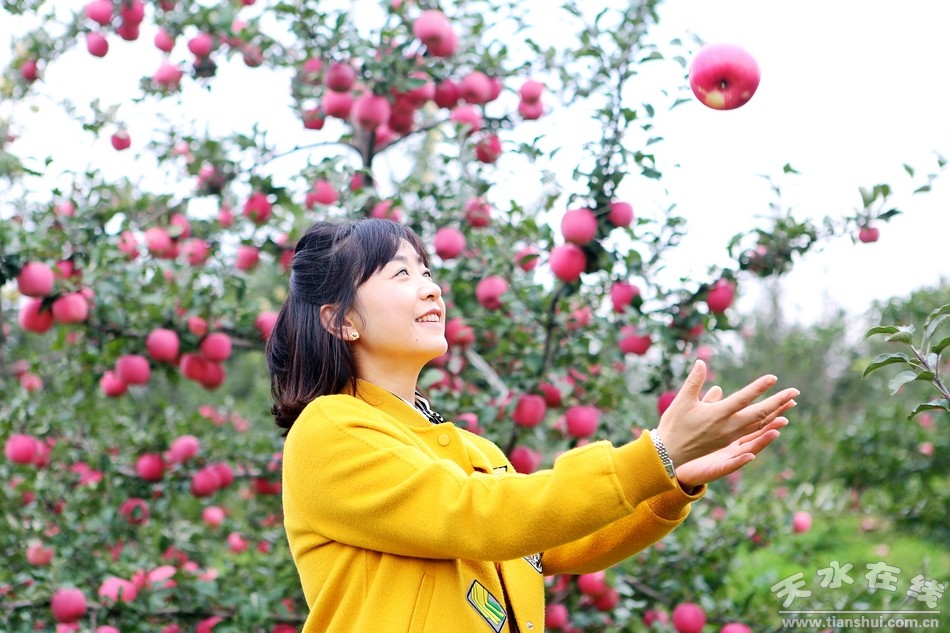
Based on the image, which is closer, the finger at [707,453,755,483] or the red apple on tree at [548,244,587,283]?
the finger at [707,453,755,483]

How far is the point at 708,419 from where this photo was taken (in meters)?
1.22

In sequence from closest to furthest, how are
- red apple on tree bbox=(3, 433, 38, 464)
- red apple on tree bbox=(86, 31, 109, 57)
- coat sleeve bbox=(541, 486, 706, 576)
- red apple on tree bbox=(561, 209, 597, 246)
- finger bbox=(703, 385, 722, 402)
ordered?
1. finger bbox=(703, 385, 722, 402)
2. coat sleeve bbox=(541, 486, 706, 576)
3. red apple on tree bbox=(561, 209, 597, 246)
4. red apple on tree bbox=(3, 433, 38, 464)
5. red apple on tree bbox=(86, 31, 109, 57)

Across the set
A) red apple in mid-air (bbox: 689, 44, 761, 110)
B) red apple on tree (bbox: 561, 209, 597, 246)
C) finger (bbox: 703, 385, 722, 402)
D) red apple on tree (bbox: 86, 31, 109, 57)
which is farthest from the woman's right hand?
red apple on tree (bbox: 86, 31, 109, 57)

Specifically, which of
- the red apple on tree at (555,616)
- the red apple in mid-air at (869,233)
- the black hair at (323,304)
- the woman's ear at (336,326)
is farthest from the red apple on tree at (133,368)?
the red apple in mid-air at (869,233)

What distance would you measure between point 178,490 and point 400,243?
1957 millimetres

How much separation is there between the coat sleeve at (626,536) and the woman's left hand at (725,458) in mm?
39

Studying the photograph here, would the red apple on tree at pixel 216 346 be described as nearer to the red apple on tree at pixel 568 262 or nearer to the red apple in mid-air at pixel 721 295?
the red apple on tree at pixel 568 262

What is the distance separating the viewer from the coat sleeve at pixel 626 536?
1.46 metres

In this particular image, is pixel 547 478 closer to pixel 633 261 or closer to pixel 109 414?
pixel 633 261

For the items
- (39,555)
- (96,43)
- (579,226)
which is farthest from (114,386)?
(579,226)

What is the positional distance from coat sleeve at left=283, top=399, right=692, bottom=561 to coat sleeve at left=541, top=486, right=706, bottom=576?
0.18m

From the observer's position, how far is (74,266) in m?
2.95

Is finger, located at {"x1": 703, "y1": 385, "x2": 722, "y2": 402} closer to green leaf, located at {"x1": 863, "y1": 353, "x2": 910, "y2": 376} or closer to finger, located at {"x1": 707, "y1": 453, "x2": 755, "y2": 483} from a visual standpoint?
finger, located at {"x1": 707, "y1": 453, "x2": 755, "y2": 483}

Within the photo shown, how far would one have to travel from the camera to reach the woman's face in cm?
151
